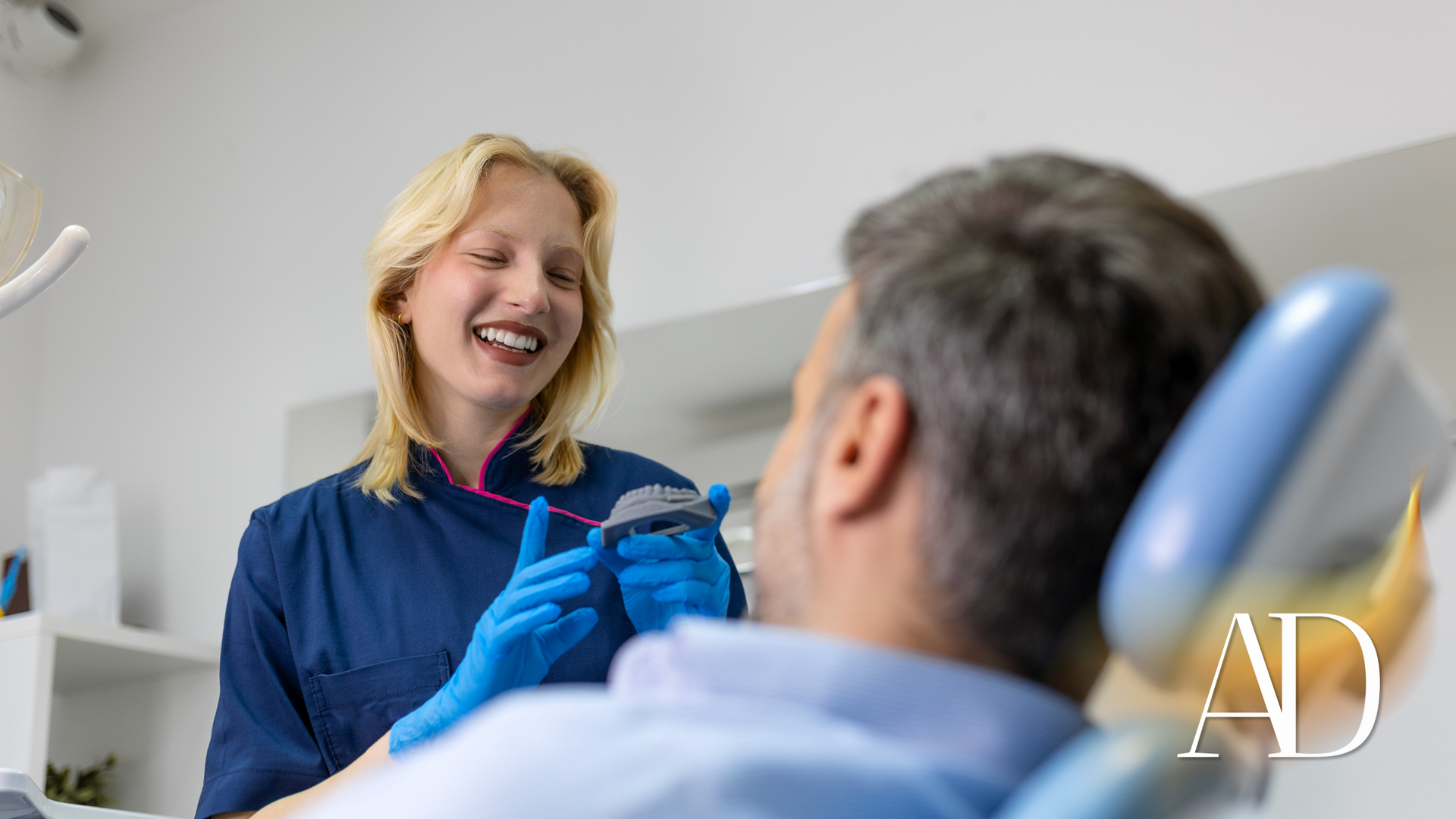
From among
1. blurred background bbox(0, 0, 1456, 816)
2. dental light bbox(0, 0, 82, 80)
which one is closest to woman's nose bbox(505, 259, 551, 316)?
blurred background bbox(0, 0, 1456, 816)

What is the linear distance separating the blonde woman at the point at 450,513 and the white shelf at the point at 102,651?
2.70 feet

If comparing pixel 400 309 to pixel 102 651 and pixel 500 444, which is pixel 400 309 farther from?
pixel 102 651

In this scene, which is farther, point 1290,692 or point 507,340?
point 507,340

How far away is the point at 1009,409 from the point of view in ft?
1.92

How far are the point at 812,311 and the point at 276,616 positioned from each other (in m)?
1.03

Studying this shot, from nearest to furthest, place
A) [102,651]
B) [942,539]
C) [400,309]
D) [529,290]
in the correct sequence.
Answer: [942,539]
[529,290]
[400,309]
[102,651]

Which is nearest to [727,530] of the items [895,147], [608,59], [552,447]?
[552,447]

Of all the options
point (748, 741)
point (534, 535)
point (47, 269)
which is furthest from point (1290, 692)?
point (47, 269)

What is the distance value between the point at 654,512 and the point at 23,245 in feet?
2.35

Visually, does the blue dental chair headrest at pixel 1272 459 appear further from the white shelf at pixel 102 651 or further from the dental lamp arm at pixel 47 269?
the white shelf at pixel 102 651

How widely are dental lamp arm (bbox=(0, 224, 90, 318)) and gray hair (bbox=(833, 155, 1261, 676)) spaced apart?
93 cm

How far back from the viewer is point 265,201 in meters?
2.76

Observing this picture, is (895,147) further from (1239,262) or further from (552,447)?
(1239,262)

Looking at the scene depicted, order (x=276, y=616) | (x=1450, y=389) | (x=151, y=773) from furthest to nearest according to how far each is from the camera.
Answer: (x=151, y=773) → (x=1450, y=389) → (x=276, y=616)
